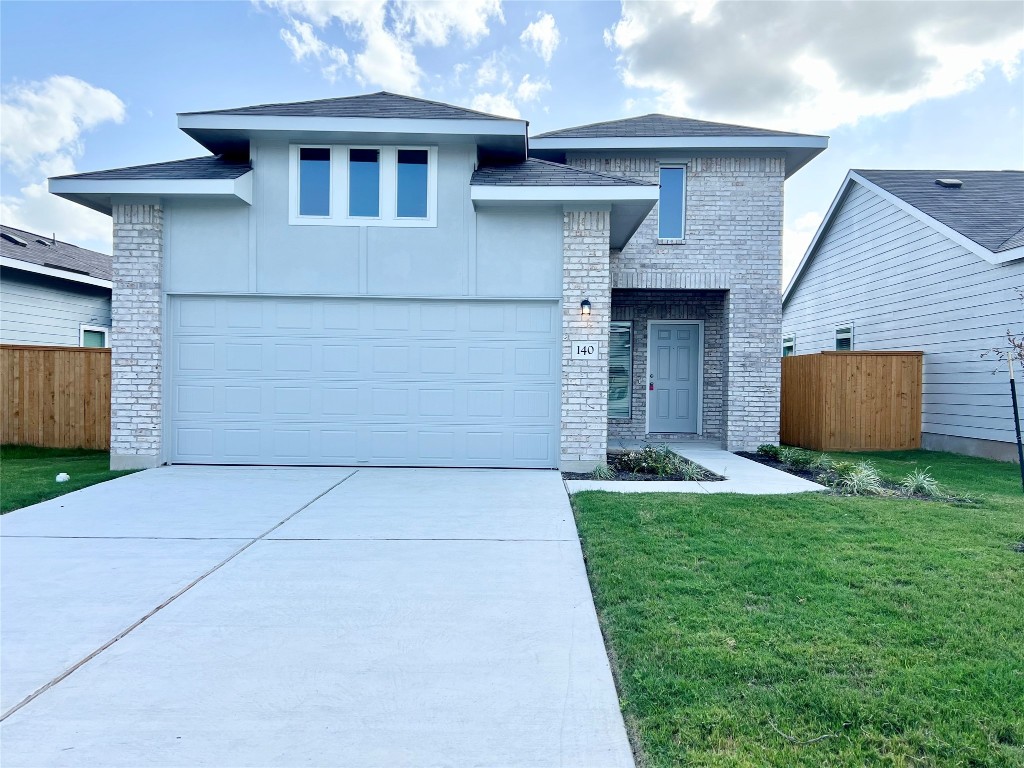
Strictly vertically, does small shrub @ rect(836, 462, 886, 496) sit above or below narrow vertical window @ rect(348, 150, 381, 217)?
below

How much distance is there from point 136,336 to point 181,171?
7.72ft

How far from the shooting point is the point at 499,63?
14.6m

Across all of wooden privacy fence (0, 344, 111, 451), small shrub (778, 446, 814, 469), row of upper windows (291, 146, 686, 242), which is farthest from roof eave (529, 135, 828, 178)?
wooden privacy fence (0, 344, 111, 451)

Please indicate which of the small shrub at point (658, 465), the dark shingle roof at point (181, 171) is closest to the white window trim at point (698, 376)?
the small shrub at point (658, 465)

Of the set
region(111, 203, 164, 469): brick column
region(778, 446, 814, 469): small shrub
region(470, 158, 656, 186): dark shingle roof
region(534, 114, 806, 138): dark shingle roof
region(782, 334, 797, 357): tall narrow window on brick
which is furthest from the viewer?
region(782, 334, 797, 357): tall narrow window on brick

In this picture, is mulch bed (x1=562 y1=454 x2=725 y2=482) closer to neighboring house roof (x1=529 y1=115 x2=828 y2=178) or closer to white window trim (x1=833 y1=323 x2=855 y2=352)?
neighboring house roof (x1=529 y1=115 x2=828 y2=178)

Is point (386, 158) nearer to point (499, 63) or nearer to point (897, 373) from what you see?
point (499, 63)

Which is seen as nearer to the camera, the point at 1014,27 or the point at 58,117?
the point at 1014,27

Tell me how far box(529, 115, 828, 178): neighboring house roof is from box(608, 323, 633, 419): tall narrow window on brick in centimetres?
348

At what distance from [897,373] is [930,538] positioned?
7.90 metres

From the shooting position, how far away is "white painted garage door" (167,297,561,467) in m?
8.68

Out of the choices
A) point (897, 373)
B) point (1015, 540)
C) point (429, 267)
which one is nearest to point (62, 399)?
point (429, 267)

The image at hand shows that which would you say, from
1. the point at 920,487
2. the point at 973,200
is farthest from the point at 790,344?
the point at 920,487

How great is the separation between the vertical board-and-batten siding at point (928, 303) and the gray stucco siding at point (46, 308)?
59.0 feet
